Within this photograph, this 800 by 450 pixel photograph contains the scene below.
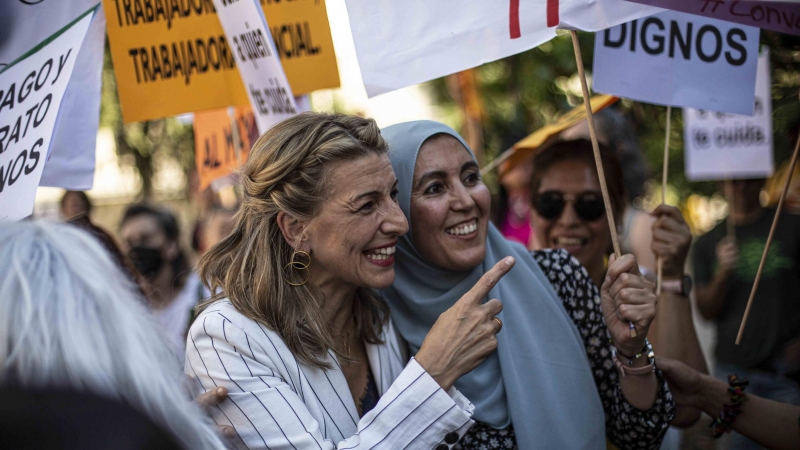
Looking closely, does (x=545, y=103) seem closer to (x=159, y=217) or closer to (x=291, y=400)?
(x=159, y=217)

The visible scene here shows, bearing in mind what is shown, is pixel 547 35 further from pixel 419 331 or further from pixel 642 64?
pixel 419 331

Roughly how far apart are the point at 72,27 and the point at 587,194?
7.55 ft

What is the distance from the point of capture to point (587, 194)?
3447 millimetres

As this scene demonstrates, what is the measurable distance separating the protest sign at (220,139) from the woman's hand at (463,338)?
2663mm

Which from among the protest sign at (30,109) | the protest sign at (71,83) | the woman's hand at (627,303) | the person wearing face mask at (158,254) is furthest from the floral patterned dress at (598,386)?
the person wearing face mask at (158,254)

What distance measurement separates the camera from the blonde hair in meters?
2.20

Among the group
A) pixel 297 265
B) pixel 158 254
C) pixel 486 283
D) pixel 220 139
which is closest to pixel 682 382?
pixel 486 283

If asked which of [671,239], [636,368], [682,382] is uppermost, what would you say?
[671,239]

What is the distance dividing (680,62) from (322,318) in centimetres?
→ 181

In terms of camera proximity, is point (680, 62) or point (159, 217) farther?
point (159, 217)

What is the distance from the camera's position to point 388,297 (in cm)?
270

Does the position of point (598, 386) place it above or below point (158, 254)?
below

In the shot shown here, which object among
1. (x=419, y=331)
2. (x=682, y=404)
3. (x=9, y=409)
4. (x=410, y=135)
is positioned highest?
(x=410, y=135)

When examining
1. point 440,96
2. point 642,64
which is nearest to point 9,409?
point 642,64
